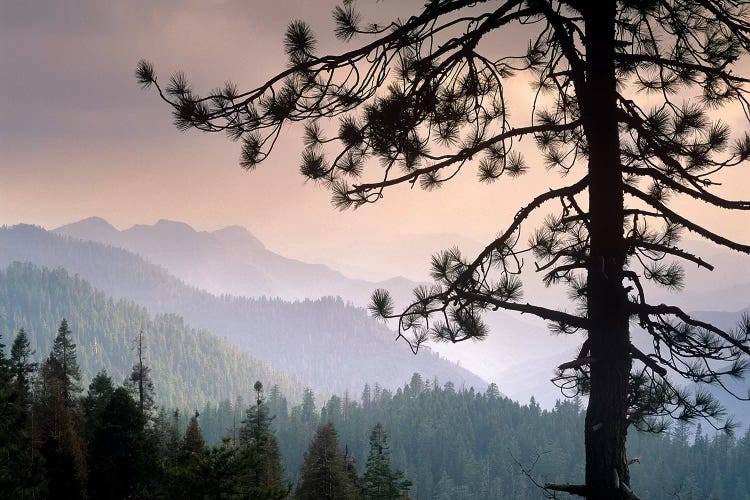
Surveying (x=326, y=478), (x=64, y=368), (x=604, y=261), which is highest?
(x=64, y=368)

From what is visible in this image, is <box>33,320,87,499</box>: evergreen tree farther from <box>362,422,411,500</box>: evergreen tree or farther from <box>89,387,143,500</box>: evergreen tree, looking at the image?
<box>362,422,411,500</box>: evergreen tree

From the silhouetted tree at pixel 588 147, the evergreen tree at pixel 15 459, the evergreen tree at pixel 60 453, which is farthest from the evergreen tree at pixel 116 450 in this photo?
the silhouetted tree at pixel 588 147

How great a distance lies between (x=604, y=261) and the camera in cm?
527

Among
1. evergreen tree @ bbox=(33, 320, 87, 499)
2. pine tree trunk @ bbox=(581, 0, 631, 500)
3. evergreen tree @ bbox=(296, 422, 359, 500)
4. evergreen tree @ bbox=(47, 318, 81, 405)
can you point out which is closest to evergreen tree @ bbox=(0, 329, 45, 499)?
evergreen tree @ bbox=(33, 320, 87, 499)

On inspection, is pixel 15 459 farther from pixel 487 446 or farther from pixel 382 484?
pixel 487 446

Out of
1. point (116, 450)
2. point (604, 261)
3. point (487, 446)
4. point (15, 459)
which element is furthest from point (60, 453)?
point (487, 446)

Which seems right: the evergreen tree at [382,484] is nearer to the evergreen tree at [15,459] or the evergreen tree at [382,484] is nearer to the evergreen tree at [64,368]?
the evergreen tree at [15,459]

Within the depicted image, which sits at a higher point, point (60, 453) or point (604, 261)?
point (604, 261)

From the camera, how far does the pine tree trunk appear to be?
5027mm

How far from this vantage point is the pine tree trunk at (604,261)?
5027mm

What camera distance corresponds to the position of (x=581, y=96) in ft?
17.9

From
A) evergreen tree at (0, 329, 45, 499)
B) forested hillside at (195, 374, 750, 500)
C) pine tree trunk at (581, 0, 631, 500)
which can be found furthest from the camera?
forested hillside at (195, 374, 750, 500)

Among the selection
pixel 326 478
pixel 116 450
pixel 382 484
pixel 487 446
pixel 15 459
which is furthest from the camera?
pixel 487 446

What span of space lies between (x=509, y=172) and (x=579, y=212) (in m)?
1.08
